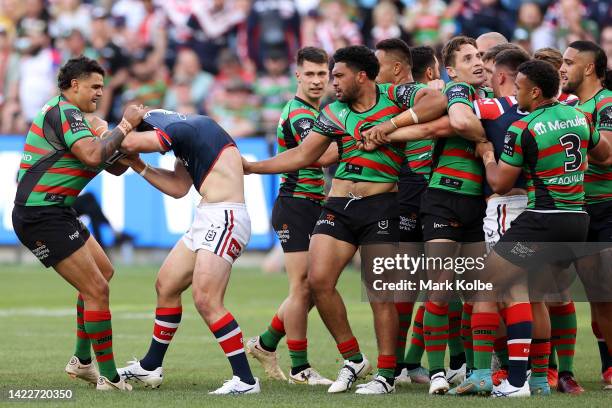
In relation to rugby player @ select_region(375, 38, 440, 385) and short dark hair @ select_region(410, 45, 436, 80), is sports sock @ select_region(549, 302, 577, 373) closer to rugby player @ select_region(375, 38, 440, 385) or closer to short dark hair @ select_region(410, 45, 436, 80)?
rugby player @ select_region(375, 38, 440, 385)

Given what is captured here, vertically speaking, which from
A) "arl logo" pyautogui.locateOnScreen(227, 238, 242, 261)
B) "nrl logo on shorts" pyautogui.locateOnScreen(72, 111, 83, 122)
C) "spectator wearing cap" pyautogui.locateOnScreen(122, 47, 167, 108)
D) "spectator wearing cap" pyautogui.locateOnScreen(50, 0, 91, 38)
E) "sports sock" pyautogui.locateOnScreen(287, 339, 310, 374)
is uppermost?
"spectator wearing cap" pyautogui.locateOnScreen(50, 0, 91, 38)

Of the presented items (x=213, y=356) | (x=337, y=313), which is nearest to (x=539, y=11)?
(x=213, y=356)

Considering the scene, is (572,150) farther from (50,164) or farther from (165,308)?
(50,164)

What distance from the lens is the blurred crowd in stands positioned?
21984mm

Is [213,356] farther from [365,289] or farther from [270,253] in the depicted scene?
[270,253]

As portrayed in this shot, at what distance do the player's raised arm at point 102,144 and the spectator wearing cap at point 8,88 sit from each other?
44.5 feet

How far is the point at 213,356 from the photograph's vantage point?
39.2 ft

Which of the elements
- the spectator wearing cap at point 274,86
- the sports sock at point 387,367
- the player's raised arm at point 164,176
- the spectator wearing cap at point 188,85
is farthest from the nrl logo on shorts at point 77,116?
the spectator wearing cap at point 188,85

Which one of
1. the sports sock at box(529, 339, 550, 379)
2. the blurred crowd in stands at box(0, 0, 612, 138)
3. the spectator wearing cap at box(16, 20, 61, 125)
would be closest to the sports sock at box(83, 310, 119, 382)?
the sports sock at box(529, 339, 550, 379)

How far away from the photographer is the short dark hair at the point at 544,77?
8.83 m

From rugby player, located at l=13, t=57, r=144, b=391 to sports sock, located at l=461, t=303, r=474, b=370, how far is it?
2801 millimetres

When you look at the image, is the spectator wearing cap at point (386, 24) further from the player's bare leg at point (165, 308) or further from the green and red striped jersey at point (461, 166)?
the player's bare leg at point (165, 308)

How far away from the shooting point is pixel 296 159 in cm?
981

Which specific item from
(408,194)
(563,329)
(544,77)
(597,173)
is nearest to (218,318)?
(408,194)
